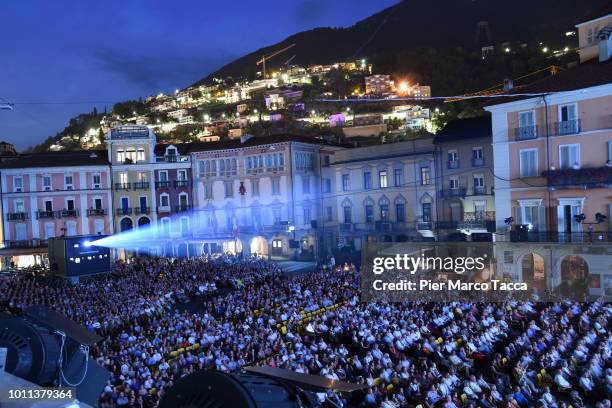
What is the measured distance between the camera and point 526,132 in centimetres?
2741

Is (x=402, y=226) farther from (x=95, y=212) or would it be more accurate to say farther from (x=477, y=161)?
(x=95, y=212)

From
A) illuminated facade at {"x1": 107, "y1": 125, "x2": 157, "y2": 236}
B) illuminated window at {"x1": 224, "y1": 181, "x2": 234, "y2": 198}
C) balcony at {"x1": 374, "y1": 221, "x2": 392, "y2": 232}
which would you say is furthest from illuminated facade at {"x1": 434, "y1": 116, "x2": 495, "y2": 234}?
illuminated facade at {"x1": 107, "y1": 125, "x2": 157, "y2": 236}

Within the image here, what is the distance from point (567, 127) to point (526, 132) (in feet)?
6.38

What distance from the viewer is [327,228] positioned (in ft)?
159

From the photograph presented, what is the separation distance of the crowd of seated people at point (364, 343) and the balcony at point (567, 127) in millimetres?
9068

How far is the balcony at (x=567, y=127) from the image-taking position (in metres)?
25.9

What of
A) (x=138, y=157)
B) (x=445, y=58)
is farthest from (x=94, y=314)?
(x=445, y=58)

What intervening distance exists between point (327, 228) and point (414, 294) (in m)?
23.4

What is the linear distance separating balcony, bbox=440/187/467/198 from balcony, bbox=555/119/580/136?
11.1 meters

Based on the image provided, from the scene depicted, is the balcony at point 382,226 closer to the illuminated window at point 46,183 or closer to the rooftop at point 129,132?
the rooftop at point 129,132

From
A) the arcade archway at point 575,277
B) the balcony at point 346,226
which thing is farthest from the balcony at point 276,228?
the arcade archway at point 575,277

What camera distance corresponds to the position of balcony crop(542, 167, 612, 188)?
25000 millimetres

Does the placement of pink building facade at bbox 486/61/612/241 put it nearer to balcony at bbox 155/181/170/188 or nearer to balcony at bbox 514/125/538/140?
balcony at bbox 514/125/538/140


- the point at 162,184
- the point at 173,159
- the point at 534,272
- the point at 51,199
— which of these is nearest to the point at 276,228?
the point at 162,184
